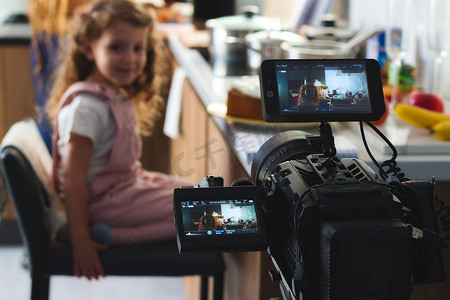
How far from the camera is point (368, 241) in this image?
78cm

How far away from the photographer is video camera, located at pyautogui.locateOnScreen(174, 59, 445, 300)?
2.57 ft

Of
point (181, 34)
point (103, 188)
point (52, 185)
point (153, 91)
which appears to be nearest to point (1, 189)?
point (52, 185)

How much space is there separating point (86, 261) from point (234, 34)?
104 cm

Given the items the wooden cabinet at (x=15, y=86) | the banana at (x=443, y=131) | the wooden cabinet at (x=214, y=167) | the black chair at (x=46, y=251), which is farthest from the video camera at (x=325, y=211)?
the wooden cabinet at (x=15, y=86)

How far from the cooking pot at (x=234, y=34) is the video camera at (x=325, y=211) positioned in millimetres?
1544

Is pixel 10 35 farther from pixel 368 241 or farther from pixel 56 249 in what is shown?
pixel 368 241

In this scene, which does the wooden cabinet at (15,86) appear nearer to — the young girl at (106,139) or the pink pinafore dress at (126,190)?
the young girl at (106,139)

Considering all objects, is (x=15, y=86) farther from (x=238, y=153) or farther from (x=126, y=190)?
(x=238, y=153)

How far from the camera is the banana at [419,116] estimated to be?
5.41ft

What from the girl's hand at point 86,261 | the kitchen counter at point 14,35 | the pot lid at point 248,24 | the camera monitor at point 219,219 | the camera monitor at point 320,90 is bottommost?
the girl's hand at point 86,261

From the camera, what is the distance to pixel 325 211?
0.81 metres

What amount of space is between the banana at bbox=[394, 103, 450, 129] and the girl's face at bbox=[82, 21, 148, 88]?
82cm

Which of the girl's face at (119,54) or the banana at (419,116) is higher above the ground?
the girl's face at (119,54)

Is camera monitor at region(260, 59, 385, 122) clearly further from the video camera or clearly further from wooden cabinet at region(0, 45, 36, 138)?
wooden cabinet at region(0, 45, 36, 138)
